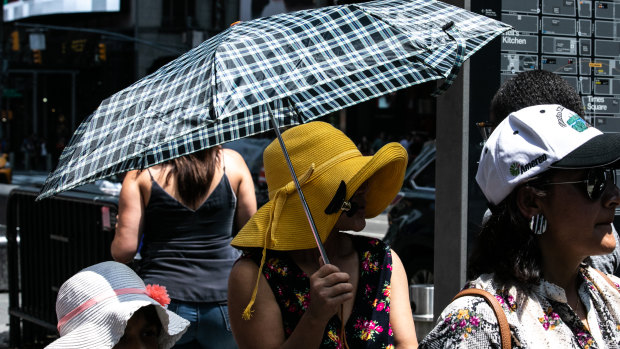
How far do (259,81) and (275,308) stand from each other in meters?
0.72

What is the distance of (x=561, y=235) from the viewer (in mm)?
2277

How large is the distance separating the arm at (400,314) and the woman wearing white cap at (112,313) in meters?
0.75

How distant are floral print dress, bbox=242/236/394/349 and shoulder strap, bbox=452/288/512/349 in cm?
69

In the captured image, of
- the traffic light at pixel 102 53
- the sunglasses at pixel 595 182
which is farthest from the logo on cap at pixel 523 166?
the traffic light at pixel 102 53

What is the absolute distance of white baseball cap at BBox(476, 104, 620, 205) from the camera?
2.21m

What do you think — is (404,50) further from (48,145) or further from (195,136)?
(48,145)

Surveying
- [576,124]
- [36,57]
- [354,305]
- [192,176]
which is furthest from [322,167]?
[36,57]

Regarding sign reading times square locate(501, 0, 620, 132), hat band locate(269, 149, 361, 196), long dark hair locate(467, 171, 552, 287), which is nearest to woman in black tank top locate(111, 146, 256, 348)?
hat band locate(269, 149, 361, 196)

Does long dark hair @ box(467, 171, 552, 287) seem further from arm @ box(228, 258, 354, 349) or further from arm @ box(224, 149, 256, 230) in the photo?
arm @ box(224, 149, 256, 230)

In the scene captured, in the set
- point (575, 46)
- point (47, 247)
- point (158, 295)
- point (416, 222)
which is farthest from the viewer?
point (416, 222)

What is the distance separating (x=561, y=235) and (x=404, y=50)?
3.45ft

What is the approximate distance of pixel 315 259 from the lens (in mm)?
2947

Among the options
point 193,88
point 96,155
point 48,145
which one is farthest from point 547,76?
point 48,145

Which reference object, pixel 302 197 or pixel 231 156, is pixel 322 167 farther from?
pixel 231 156
